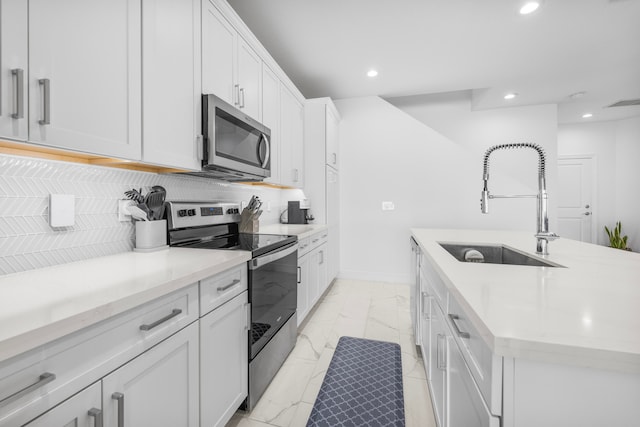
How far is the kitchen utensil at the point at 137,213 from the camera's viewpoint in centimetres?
138

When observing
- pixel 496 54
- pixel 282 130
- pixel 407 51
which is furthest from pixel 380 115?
pixel 282 130

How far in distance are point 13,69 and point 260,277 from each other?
1.17 meters

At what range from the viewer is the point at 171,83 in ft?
4.48

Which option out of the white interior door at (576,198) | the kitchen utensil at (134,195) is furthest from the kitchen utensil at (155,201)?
the white interior door at (576,198)

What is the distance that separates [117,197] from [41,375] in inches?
39.2

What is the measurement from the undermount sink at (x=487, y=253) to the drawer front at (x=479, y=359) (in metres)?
0.87

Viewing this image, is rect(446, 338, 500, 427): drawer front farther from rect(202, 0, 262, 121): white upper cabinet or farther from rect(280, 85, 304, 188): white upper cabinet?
rect(280, 85, 304, 188): white upper cabinet

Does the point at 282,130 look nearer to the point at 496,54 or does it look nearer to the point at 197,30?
the point at 197,30

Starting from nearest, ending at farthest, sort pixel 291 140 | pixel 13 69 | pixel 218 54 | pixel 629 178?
pixel 13 69 → pixel 218 54 → pixel 291 140 → pixel 629 178

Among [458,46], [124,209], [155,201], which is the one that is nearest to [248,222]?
[155,201]

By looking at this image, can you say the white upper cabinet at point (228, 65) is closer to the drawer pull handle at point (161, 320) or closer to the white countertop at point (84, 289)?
the white countertop at point (84, 289)

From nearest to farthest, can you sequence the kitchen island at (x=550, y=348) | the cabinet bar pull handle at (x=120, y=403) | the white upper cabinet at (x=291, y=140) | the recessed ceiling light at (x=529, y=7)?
the kitchen island at (x=550, y=348) → the cabinet bar pull handle at (x=120, y=403) → the recessed ceiling light at (x=529, y=7) → the white upper cabinet at (x=291, y=140)

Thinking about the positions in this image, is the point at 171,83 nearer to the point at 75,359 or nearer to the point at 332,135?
the point at 75,359

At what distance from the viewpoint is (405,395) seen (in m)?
1.62
